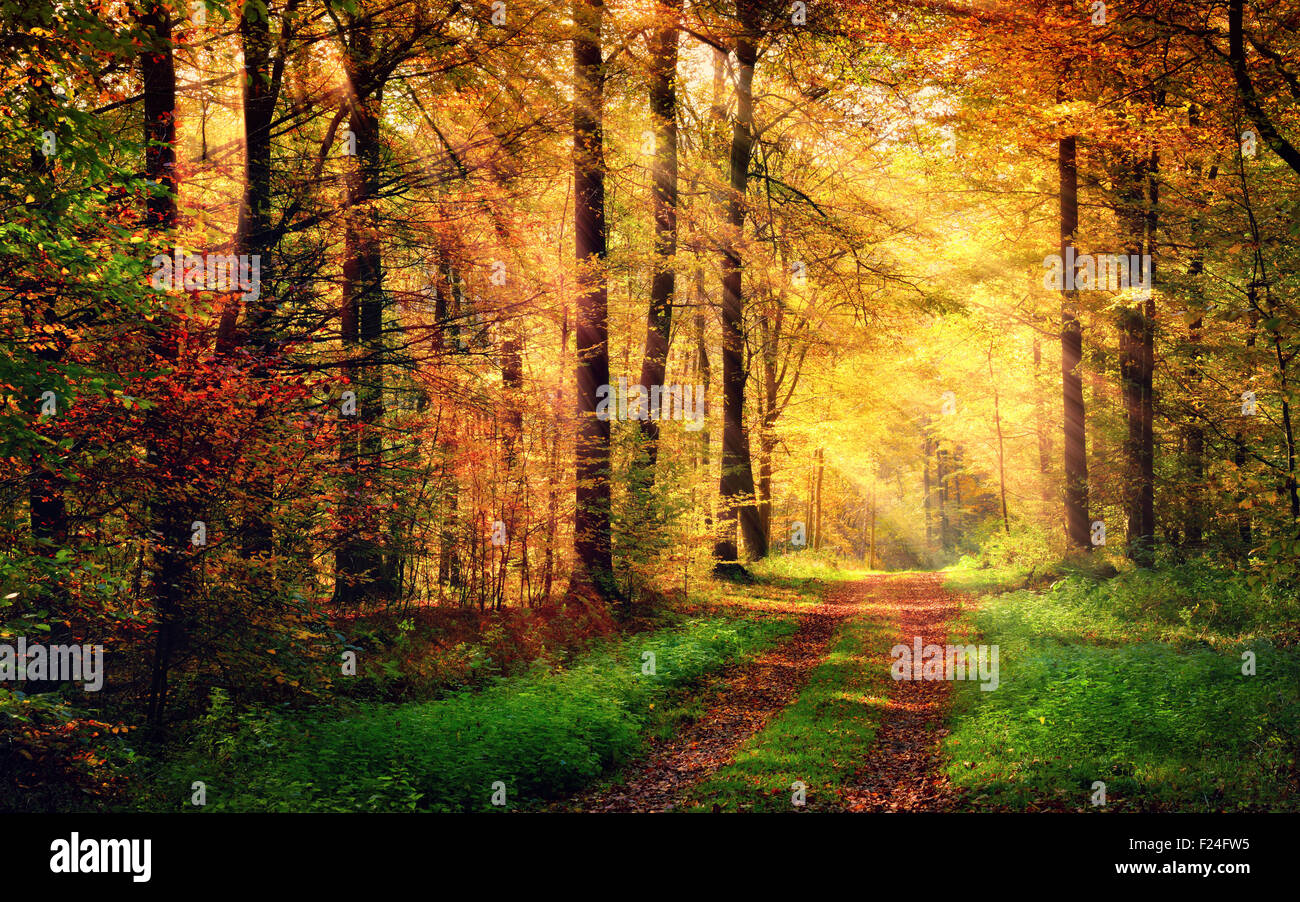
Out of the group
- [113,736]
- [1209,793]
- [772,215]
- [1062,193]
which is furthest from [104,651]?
[1062,193]

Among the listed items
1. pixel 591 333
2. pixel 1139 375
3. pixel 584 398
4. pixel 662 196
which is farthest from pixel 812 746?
pixel 1139 375

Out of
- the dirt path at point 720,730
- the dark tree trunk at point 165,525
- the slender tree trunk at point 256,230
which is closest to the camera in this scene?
the dark tree trunk at point 165,525

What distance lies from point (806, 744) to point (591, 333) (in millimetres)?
8677

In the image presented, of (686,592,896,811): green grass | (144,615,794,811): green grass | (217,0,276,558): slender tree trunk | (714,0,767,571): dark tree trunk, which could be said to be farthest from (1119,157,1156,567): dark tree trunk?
(217,0,276,558): slender tree trunk

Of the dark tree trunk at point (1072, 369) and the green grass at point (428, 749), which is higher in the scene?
the dark tree trunk at point (1072, 369)

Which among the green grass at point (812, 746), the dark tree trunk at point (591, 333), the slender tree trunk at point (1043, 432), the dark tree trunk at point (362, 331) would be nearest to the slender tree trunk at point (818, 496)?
the slender tree trunk at point (1043, 432)

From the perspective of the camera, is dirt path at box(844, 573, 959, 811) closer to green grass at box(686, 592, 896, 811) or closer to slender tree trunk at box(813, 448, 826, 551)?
green grass at box(686, 592, 896, 811)

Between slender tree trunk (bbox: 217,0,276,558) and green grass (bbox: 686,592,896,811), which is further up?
slender tree trunk (bbox: 217,0,276,558)

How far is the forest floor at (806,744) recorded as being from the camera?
743 cm

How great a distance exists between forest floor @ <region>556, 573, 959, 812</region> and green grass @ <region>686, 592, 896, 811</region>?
12mm

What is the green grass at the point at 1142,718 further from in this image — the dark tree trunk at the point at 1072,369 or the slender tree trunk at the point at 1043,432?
the slender tree trunk at the point at 1043,432

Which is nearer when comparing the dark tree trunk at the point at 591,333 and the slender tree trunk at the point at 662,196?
the dark tree trunk at the point at 591,333

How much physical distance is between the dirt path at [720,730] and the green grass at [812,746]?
24 centimetres

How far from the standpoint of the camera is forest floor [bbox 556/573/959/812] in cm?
743
